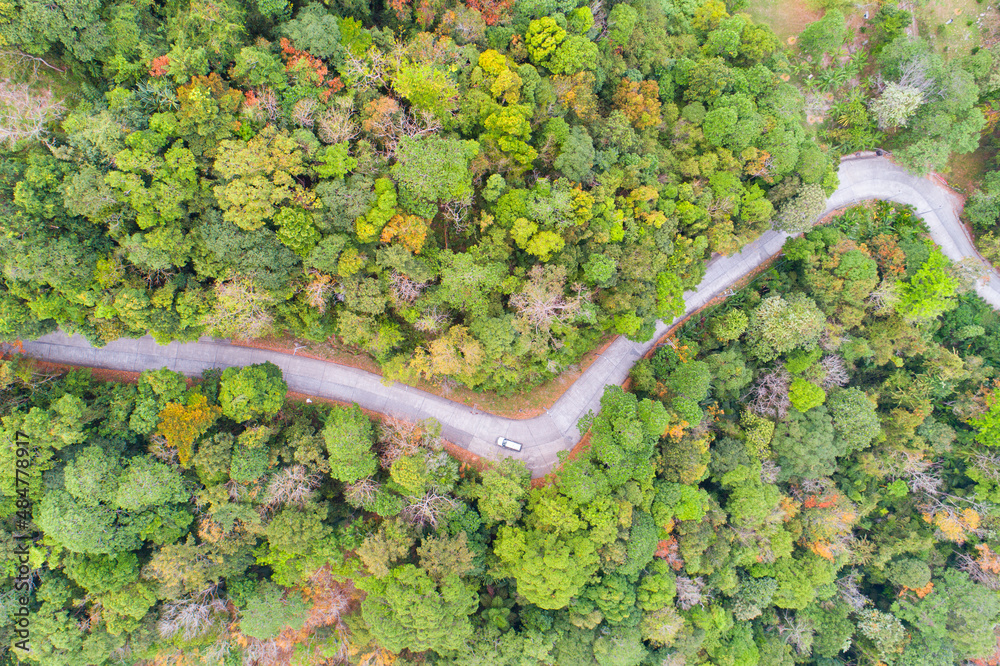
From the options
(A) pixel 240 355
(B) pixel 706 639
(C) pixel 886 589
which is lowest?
(A) pixel 240 355

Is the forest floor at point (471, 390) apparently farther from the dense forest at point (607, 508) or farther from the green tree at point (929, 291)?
the green tree at point (929, 291)

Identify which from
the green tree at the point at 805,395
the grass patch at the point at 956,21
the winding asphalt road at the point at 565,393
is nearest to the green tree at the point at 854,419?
the green tree at the point at 805,395

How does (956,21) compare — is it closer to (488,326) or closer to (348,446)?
(488,326)

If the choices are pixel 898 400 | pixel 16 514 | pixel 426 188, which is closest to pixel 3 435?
pixel 16 514

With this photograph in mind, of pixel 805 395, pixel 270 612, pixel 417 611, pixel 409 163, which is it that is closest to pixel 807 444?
pixel 805 395

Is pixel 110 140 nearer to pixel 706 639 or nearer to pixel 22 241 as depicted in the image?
pixel 22 241

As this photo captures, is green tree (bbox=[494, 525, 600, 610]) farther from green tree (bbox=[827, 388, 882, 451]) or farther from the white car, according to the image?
green tree (bbox=[827, 388, 882, 451])

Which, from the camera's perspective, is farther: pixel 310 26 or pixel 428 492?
pixel 428 492
